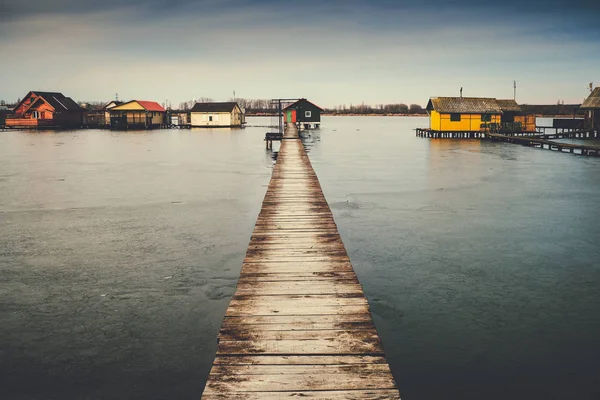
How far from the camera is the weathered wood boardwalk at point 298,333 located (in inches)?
176

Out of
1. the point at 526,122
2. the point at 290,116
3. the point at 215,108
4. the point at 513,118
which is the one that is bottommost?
the point at 526,122

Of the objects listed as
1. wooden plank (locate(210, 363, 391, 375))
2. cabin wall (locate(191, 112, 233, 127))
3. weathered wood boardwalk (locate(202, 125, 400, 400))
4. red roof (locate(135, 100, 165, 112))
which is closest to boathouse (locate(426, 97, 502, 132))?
cabin wall (locate(191, 112, 233, 127))

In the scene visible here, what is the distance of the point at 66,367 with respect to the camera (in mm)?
6867

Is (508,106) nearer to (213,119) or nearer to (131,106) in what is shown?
(213,119)

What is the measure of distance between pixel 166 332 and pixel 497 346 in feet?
17.0

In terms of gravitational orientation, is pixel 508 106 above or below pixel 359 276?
above

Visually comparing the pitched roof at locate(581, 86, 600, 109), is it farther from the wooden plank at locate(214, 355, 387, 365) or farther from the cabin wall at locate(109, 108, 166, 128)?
the cabin wall at locate(109, 108, 166, 128)

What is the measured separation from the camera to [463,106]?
191ft

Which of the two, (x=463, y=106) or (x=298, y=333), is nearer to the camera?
(x=298, y=333)

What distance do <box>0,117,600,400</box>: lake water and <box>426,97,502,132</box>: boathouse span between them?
1456 inches

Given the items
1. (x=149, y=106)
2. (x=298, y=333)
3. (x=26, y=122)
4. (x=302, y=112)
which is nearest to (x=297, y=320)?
(x=298, y=333)

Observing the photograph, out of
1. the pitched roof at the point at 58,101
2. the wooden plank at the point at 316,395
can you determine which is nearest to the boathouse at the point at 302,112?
the pitched roof at the point at 58,101

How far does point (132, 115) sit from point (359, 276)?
8908 centimetres

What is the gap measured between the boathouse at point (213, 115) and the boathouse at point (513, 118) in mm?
50631
